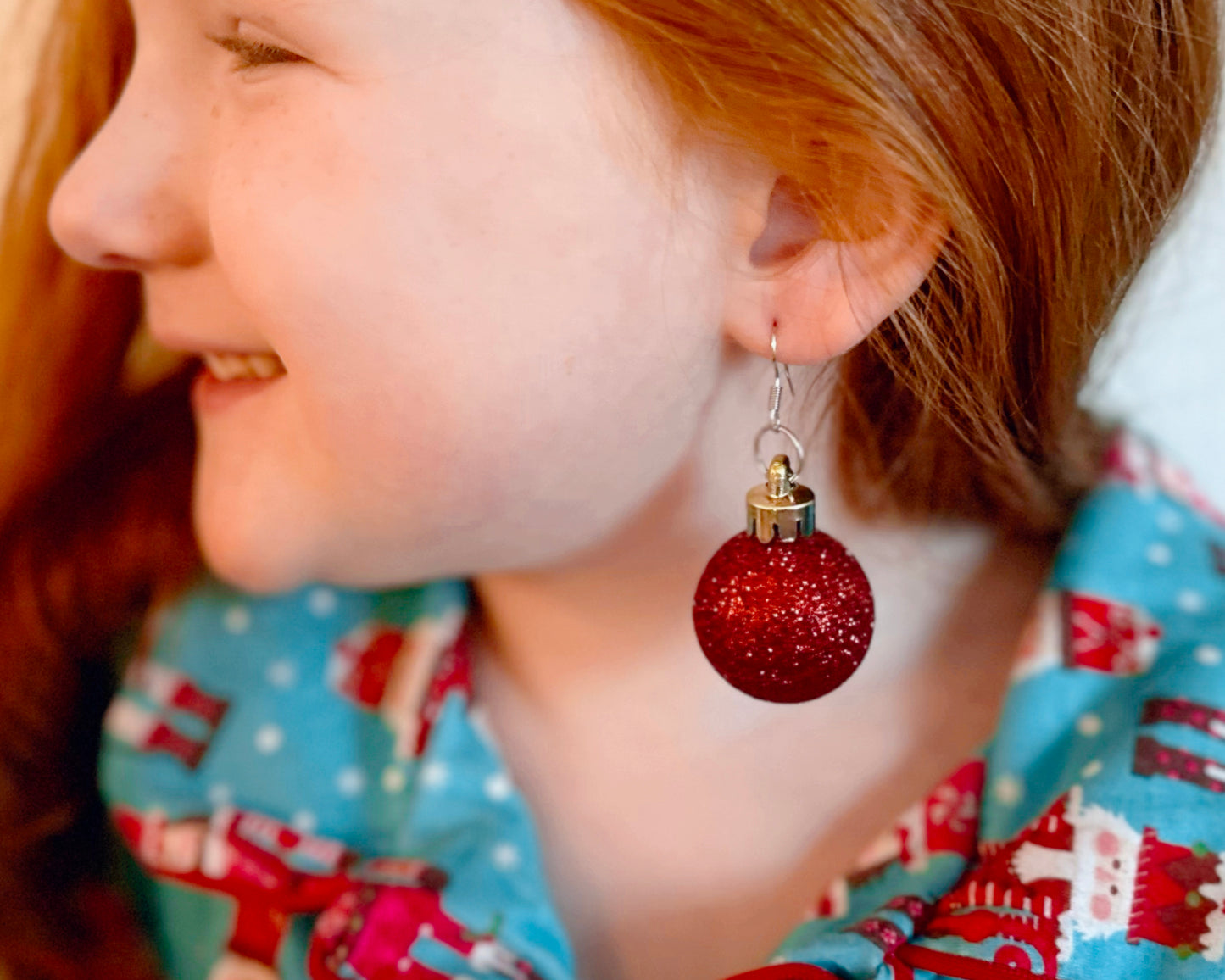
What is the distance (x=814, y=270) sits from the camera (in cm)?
59

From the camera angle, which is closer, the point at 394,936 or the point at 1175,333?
the point at 394,936

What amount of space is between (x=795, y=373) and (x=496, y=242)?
191mm

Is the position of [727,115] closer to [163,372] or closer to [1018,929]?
[1018,929]

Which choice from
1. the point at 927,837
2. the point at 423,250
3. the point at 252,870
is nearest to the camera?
the point at 423,250

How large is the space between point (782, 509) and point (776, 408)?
5cm

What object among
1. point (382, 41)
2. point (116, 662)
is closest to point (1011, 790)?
point (382, 41)

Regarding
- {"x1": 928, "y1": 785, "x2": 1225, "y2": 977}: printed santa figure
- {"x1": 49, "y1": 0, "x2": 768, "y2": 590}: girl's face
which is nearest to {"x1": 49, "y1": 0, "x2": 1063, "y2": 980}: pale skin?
{"x1": 49, "y1": 0, "x2": 768, "y2": 590}: girl's face

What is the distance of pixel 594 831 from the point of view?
30.0 inches

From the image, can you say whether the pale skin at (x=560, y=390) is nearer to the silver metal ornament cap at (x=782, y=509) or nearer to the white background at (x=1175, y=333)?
the silver metal ornament cap at (x=782, y=509)

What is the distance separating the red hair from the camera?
529 millimetres

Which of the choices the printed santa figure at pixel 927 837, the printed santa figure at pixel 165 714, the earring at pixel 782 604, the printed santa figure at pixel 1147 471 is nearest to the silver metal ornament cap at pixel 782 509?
the earring at pixel 782 604

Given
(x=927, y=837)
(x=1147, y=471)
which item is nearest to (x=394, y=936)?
(x=927, y=837)

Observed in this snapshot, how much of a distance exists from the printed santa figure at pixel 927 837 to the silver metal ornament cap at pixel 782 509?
184 millimetres

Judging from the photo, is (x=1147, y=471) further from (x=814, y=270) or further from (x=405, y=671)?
(x=405, y=671)
